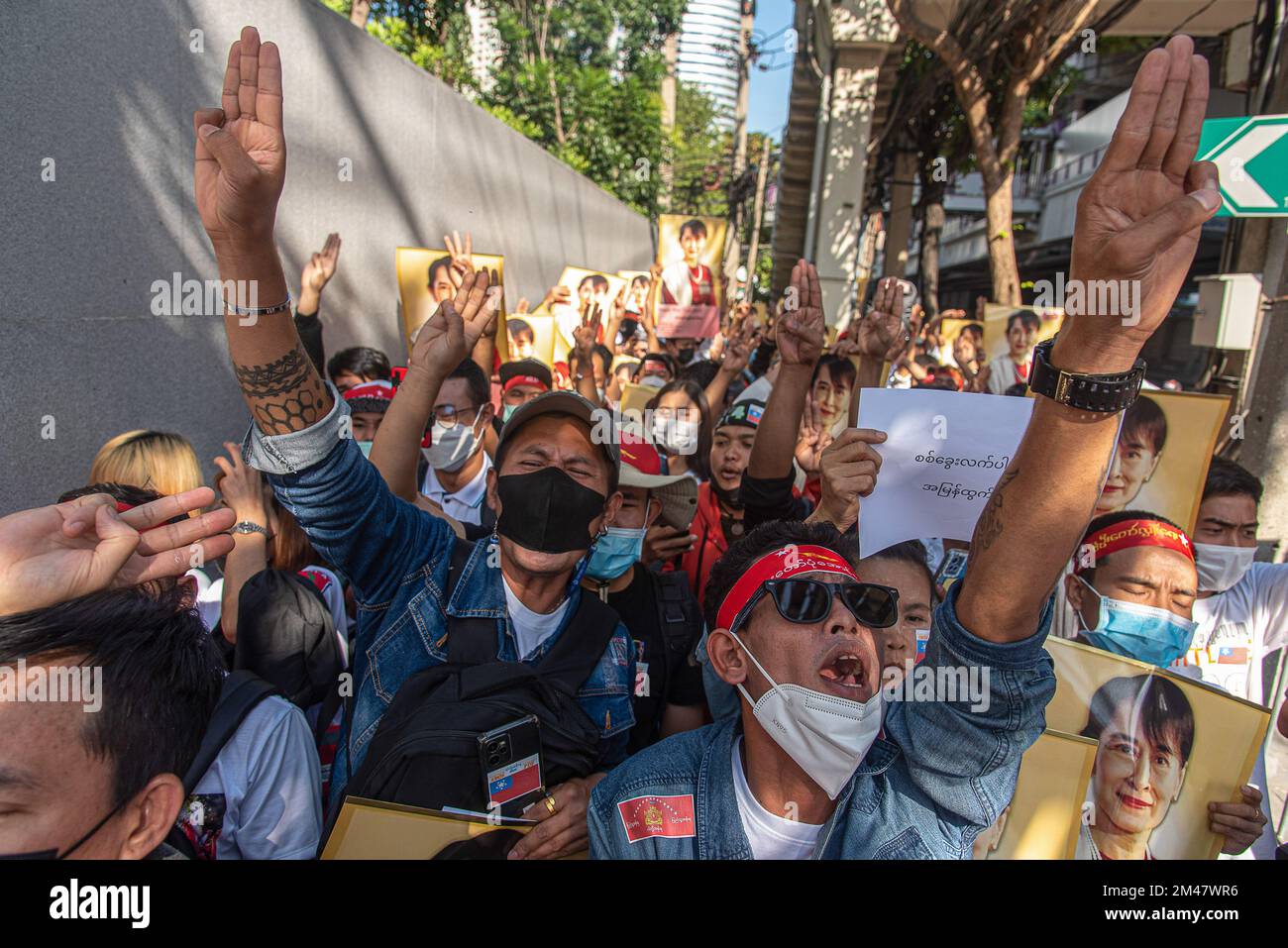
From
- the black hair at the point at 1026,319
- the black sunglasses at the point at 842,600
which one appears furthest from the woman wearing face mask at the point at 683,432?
the black hair at the point at 1026,319

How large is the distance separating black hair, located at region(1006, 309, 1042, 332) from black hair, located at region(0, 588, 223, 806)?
691 centimetres

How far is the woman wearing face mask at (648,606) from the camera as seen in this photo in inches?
93.7

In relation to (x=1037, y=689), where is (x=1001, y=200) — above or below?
above

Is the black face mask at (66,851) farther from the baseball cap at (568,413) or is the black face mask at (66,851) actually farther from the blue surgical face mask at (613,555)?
the blue surgical face mask at (613,555)

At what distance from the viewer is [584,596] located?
2.28 metres

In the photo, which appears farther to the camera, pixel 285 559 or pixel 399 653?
pixel 285 559

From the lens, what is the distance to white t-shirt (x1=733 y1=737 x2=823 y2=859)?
1.64 m

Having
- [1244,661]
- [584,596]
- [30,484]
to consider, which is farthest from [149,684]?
[1244,661]

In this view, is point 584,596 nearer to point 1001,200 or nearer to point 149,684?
point 149,684

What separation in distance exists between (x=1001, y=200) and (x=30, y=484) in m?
10.2

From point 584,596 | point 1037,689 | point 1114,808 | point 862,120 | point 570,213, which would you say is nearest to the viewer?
point 1037,689

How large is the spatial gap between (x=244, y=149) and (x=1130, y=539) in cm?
266

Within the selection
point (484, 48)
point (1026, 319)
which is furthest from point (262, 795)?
point (484, 48)

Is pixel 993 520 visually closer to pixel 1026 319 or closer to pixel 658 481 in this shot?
pixel 658 481
